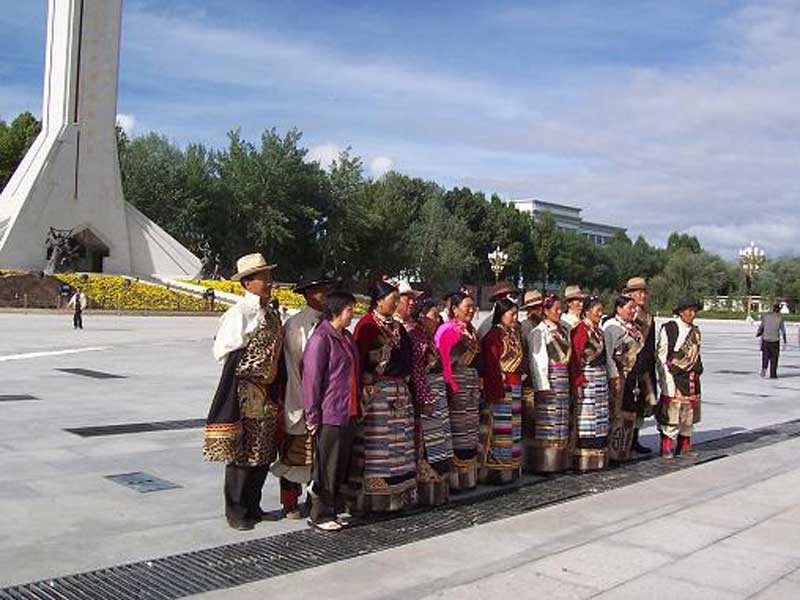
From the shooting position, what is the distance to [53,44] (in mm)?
42656

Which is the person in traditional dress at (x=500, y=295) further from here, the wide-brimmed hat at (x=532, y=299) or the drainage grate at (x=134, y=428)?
the drainage grate at (x=134, y=428)

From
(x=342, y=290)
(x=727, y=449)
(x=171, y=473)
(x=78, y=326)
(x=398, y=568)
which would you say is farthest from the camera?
(x=78, y=326)

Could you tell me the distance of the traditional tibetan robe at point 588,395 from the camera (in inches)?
290

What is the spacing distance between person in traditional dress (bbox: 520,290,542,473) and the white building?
10870 cm

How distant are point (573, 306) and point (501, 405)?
1.42 meters

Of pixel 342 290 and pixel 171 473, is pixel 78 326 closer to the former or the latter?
pixel 171 473

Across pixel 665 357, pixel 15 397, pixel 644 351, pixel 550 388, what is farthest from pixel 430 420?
pixel 15 397

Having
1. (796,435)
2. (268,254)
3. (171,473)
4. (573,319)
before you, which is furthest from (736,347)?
(268,254)

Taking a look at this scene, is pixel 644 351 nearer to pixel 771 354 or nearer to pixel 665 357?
→ pixel 665 357

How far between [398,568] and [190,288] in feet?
123

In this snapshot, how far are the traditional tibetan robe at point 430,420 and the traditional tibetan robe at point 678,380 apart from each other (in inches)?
120

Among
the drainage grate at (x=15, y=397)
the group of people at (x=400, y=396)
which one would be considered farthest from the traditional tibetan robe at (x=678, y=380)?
the drainage grate at (x=15, y=397)

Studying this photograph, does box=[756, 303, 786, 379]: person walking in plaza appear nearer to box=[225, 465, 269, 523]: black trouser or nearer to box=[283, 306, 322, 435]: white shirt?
box=[283, 306, 322, 435]: white shirt

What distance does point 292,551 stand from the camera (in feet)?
16.6
